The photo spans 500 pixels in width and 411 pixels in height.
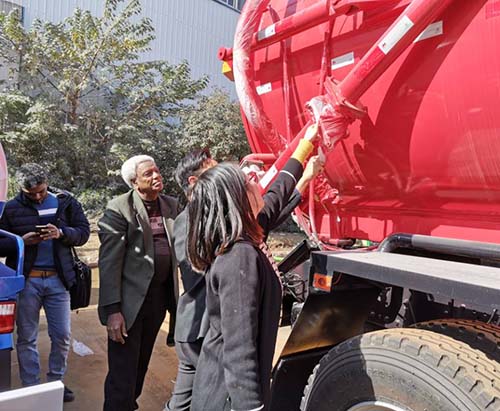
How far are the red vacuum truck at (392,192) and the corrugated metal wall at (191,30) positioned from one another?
1244cm

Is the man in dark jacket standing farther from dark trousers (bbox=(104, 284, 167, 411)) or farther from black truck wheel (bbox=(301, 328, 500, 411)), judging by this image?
black truck wheel (bbox=(301, 328, 500, 411))

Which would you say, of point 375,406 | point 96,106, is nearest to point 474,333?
point 375,406

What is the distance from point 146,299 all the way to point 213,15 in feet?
52.3

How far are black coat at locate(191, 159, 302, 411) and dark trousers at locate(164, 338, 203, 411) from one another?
0.38 meters

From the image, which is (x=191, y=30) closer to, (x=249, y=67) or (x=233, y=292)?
(x=249, y=67)

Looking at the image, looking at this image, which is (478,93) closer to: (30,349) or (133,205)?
(133,205)

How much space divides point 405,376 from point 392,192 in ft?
2.92

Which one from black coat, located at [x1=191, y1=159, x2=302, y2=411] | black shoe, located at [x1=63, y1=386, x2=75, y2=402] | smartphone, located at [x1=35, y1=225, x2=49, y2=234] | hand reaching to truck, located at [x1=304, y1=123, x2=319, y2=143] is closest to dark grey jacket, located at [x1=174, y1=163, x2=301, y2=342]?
hand reaching to truck, located at [x1=304, y1=123, x2=319, y2=143]

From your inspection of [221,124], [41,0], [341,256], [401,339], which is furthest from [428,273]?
[41,0]

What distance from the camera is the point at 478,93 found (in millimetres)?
1691

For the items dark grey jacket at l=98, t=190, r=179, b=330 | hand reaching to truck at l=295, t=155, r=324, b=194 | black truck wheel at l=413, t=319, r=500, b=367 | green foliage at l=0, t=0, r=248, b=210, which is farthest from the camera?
green foliage at l=0, t=0, r=248, b=210

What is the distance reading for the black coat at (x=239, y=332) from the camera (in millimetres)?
1488

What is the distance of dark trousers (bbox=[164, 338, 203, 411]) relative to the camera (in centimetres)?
212

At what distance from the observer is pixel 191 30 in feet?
53.6
